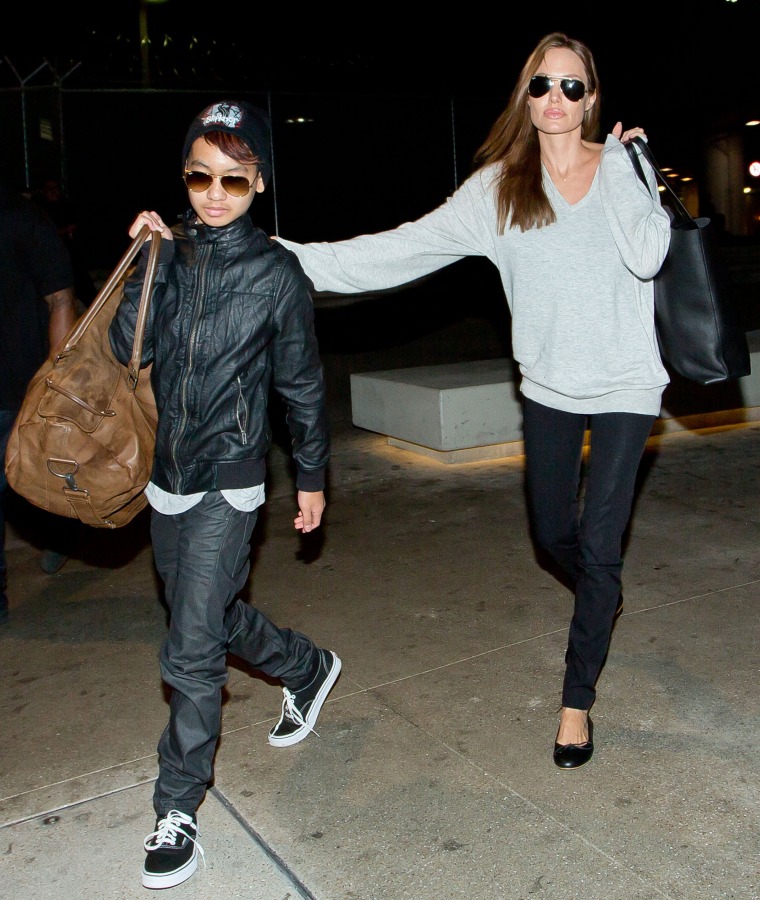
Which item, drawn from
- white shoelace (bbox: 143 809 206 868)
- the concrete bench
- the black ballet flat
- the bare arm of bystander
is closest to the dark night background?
the concrete bench

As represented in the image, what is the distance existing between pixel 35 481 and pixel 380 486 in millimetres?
4021

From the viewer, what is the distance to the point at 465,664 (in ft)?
13.6

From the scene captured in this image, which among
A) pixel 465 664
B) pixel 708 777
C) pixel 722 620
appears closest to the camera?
pixel 708 777

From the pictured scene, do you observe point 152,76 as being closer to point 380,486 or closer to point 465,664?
point 380,486

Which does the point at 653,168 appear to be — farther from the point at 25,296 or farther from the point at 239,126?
the point at 25,296

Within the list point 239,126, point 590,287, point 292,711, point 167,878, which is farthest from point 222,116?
point 167,878

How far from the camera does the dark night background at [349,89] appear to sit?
65.1ft

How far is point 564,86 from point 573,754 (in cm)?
206

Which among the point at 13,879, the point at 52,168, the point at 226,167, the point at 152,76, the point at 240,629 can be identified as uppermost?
the point at 152,76

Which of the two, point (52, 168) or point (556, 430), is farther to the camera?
point (52, 168)

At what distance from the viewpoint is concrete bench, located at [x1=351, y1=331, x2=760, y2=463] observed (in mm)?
7281

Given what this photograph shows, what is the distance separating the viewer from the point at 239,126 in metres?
2.92

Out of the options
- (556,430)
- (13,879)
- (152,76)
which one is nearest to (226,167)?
(556,430)

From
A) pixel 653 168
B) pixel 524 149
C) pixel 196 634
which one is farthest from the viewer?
pixel 524 149
